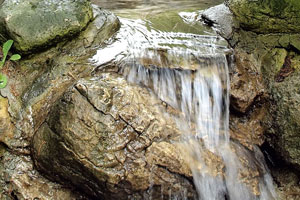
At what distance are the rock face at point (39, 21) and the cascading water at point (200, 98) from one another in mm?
524

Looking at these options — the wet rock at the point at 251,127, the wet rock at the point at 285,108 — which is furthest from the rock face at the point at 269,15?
the wet rock at the point at 251,127

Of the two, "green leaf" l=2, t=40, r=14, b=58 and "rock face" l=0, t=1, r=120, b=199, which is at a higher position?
"green leaf" l=2, t=40, r=14, b=58

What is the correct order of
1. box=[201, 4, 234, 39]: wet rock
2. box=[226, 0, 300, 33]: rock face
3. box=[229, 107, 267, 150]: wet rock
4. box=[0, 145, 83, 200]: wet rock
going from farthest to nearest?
box=[201, 4, 234, 39]: wet rock, box=[226, 0, 300, 33]: rock face, box=[229, 107, 267, 150]: wet rock, box=[0, 145, 83, 200]: wet rock

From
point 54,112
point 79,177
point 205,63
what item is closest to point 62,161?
point 79,177

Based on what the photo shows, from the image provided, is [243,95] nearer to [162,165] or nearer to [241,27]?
[241,27]

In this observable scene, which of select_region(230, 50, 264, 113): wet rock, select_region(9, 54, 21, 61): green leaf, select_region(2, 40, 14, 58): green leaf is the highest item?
select_region(2, 40, 14, 58): green leaf

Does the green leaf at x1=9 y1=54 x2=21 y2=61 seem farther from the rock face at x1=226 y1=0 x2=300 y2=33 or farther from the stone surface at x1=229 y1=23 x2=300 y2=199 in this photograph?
the rock face at x1=226 y1=0 x2=300 y2=33

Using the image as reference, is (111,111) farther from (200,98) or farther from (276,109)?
(276,109)

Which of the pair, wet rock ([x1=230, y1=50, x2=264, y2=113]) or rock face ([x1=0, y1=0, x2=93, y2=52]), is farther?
wet rock ([x1=230, y1=50, x2=264, y2=113])

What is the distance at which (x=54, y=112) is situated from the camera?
3107 mm

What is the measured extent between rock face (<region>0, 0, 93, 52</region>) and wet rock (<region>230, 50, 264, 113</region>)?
6.89 feet

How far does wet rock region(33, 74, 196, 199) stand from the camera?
2920mm

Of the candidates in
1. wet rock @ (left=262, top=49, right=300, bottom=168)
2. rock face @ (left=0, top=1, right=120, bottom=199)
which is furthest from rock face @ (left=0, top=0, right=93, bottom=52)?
wet rock @ (left=262, top=49, right=300, bottom=168)

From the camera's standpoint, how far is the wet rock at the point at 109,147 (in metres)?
2.92
